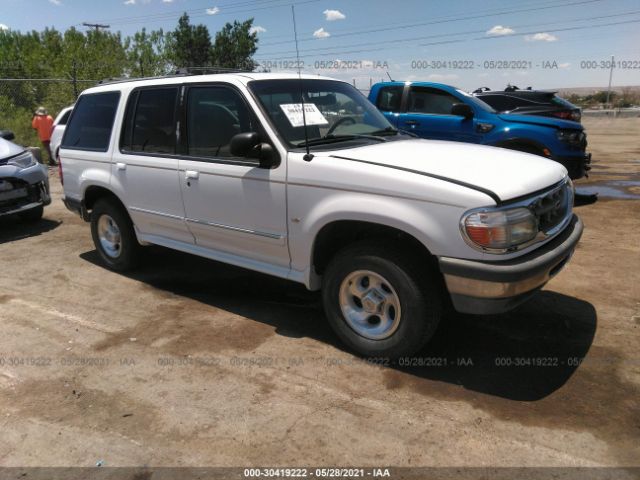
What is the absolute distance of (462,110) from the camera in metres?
8.11

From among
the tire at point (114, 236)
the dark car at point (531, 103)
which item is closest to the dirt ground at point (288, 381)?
the tire at point (114, 236)

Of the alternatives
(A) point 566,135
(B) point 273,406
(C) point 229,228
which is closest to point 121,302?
(C) point 229,228

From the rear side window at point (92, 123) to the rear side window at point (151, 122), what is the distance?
32cm

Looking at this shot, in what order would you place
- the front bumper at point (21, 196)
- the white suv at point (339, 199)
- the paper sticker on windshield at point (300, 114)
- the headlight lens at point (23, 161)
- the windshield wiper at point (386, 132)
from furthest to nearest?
the headlight lens at point (23, 161)
the front bumper at point (21, 196)
the windshield wiper at point (386, 132)
the paper sticker on windshield at point (300, 114)
the white suv at point (339, 199)

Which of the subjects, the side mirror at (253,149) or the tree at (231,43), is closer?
the side mirror at (253,149)

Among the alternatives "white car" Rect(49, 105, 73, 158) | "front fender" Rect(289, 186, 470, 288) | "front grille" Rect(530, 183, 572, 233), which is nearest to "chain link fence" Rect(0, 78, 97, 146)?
"white car" Rect(49, 105, 73, 158)

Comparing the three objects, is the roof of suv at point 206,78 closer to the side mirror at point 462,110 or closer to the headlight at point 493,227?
the headlight at point 493,227

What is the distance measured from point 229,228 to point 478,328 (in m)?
2.14

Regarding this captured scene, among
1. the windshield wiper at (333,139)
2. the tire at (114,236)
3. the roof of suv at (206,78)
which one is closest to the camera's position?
the windshield wiper at (333,139)

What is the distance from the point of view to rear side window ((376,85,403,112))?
8906 mm

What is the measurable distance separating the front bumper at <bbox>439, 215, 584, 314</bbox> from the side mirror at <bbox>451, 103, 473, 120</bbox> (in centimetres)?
536

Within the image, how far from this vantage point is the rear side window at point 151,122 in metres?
4.55

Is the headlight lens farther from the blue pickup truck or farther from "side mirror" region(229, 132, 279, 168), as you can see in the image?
the blue pickup truck

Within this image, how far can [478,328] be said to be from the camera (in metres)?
4.09
